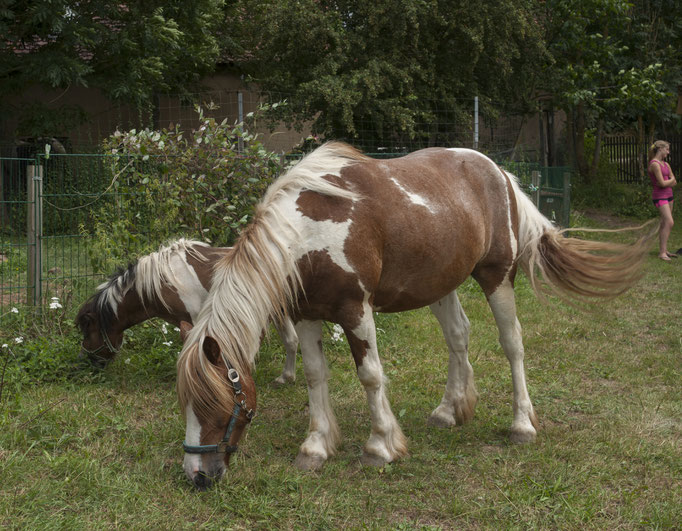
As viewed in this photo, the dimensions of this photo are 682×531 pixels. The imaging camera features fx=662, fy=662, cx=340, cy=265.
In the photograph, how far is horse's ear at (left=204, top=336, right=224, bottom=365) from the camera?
9.59 ft

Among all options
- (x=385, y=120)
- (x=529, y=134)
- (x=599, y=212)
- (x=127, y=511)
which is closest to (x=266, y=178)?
(x=127, y=511)

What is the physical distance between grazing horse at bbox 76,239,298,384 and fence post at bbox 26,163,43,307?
706 millimetres

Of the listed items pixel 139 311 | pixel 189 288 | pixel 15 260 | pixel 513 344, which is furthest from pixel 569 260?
pixel 15 260

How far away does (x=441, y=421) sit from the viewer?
4.25 meters

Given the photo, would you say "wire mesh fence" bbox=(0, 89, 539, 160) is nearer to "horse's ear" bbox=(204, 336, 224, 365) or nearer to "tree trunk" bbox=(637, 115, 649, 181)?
"tree trunk" bbox=(637, 115, 649, 181)

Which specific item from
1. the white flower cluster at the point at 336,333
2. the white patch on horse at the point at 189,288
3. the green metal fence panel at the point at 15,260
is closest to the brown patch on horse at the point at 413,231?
the white patch on horse at the point at 189,288

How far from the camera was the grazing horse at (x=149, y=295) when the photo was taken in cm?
466

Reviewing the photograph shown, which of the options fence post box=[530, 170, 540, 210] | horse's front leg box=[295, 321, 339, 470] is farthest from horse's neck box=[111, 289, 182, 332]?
fence post box=[530, 170, 540, 210]

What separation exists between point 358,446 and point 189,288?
5.45 ft

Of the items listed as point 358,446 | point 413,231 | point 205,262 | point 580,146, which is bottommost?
point 358,446

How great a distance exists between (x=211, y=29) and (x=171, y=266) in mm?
11725

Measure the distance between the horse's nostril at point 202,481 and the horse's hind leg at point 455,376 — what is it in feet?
5.65

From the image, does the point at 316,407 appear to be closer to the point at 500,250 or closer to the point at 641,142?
the point at 500,250

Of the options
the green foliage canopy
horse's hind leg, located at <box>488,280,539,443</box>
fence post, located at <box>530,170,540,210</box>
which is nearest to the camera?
horse's hind leg, located at <box>488,280,539,443</box>
